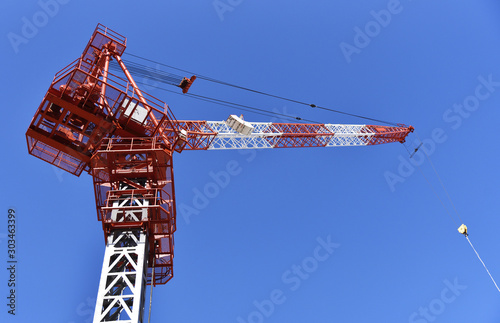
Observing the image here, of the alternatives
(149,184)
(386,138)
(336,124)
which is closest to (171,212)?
(149,184)

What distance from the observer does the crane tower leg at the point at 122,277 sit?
20.6 m

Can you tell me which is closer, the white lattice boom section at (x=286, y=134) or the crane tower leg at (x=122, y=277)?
the crane tower leg at (x=122, y=277)

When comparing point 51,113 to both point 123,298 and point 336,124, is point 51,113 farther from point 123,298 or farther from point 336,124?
point 336,124

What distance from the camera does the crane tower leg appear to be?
20.6m

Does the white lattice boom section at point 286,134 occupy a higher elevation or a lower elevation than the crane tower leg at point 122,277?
higher

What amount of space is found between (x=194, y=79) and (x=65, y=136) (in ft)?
41.6

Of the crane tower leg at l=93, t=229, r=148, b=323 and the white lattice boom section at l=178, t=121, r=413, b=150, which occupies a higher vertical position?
the white lattice boom section at l=178, t=121, r=413, b=150

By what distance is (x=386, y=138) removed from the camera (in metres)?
52.7

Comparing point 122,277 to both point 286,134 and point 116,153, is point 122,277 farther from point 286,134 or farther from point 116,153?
point 286,134

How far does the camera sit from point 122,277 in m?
21.6

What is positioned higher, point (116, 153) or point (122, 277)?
point (116, 153)

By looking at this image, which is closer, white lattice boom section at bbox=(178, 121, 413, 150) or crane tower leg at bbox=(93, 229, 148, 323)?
crane tower leg at bbox=(93, 229, 148, 323)

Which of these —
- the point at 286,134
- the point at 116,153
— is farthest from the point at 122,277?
the point at 286,134

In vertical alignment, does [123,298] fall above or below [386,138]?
below
